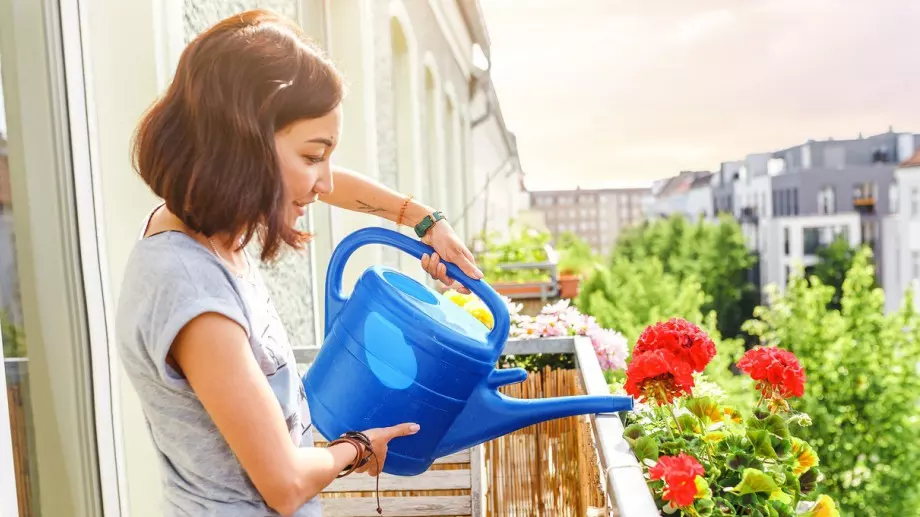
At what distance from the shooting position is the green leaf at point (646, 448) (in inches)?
47.9

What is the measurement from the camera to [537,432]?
85.4 inches

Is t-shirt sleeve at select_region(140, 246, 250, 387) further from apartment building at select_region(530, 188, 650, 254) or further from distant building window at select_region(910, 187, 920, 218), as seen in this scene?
apartment building at select_region(530, 188, 650, 254)

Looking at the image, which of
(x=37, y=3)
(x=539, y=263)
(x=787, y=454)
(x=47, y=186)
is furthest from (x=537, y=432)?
(x=539, y=263)

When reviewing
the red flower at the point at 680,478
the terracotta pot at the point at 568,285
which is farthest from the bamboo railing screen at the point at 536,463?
the terracotta pot at the point at 568,285

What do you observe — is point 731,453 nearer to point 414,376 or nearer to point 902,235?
point 414,376

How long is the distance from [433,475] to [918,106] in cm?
7153

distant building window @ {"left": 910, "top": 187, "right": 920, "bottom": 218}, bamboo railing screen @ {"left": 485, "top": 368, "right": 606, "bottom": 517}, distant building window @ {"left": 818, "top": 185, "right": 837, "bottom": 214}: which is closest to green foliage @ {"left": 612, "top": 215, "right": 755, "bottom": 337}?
distant building window @ {"left": 910, "top": 187, "right": 920, "bottom": 218}

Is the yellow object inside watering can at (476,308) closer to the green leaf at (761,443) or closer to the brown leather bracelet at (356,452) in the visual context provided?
the green leaf at (761,443)

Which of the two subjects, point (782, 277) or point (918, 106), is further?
point (918, 106)

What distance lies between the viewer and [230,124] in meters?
0.83

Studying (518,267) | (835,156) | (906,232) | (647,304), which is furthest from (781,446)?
(835,156)

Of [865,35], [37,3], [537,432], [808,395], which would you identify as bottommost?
[808,395]

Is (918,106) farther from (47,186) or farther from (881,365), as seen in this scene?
(47,186)

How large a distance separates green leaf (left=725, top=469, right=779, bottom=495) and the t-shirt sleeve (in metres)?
0.72
